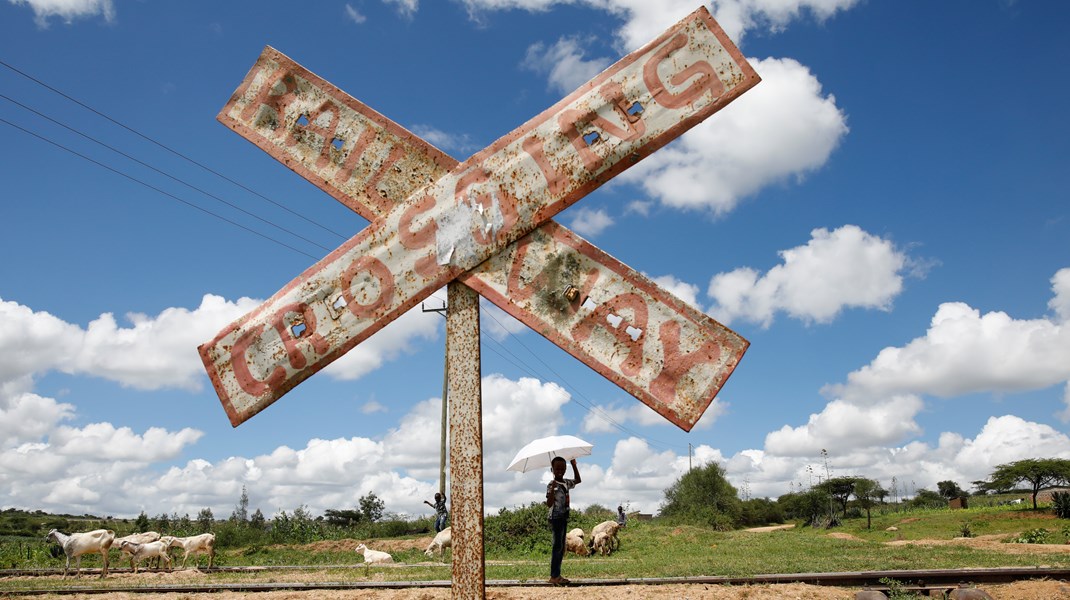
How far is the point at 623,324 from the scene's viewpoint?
262 centimetres

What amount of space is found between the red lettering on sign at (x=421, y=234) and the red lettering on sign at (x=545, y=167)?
419 millimetres

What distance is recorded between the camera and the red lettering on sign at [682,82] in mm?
2688

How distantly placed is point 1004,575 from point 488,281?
8.52 m

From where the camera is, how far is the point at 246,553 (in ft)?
67.2

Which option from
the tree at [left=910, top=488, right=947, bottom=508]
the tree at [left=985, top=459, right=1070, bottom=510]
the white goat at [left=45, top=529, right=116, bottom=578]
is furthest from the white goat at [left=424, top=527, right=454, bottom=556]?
the tree at [left=910, top=488, right=947, bottom=508]

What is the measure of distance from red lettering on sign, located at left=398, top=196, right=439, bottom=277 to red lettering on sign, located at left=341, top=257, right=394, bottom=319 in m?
0.13

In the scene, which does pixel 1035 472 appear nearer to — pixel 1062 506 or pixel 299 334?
pixel 1062 506

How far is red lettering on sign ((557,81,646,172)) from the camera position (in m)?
2.70

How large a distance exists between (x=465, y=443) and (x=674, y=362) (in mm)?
810

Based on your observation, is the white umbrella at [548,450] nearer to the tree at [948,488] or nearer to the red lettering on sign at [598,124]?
the red lettering on sign at [598,124]

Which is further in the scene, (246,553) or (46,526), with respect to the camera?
(46,526)

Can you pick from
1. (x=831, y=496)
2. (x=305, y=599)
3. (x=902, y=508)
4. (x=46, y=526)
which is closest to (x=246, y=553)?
(x=305, y=599)

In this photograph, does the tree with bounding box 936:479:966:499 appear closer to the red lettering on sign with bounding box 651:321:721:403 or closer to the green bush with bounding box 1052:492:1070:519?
the green bush with bounding box 1052:492:1070:519

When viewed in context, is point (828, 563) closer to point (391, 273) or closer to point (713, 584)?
point (713, 584)
